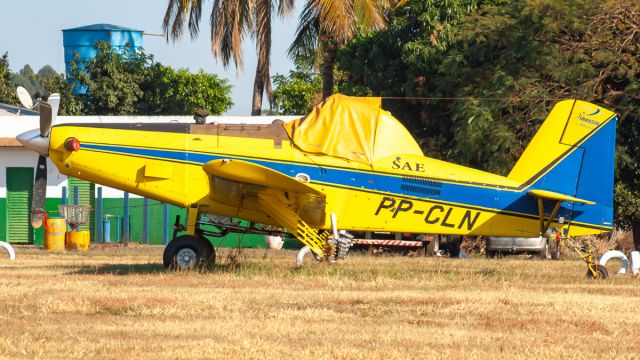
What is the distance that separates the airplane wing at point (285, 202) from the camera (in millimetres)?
15746

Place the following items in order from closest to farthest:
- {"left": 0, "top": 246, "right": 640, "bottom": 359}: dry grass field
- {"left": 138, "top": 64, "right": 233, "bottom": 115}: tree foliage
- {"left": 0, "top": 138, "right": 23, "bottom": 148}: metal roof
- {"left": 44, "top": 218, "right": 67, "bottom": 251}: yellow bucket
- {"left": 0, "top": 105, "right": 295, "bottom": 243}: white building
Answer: {"left": 0, "top": 246, "right": 640, "bottom": 359}: dry grass field, {"left": 44, "top": 218, "right": 67, "bottom": 251}: yellow bucket, {"left": 0, "top": 138, "right": 23, "bottom": 148}: metal roof, {"left": 0, "top": 105, "right": 295, "bottom": 243}: white building, {"left": 138, "top": 64, "right": 233, "bottom": 115}: tree foliage

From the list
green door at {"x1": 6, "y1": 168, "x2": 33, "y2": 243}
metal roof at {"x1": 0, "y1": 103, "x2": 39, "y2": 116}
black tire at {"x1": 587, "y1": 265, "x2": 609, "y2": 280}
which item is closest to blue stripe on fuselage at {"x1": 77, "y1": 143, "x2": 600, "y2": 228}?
black tire at {"x1": 587, "y1": 265, "x2": 609, "y2": 280}

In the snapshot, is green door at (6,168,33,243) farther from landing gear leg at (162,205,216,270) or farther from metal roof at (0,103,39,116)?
landing gear leg at (162,205,216,270)

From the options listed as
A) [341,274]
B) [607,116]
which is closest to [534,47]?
[607,116]

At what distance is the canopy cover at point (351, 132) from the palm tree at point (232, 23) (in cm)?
2043

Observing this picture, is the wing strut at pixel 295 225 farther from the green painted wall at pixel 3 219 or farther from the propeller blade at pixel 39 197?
the green painted wall at pixel 3 219

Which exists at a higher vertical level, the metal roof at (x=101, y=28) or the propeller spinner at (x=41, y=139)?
the metal roof at (x=101, y=28)

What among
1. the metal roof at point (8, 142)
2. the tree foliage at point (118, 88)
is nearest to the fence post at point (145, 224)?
the metal roof at point (8, 142)

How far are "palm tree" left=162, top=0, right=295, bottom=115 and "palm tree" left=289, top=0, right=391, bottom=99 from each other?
2.96 feet

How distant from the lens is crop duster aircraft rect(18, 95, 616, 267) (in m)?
15.9

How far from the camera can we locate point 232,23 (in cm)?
3697

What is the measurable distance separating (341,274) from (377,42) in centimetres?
1612

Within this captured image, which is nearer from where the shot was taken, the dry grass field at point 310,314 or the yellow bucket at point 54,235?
the dry grass field at point 310,314

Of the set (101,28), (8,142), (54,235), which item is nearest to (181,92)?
(101,28)
